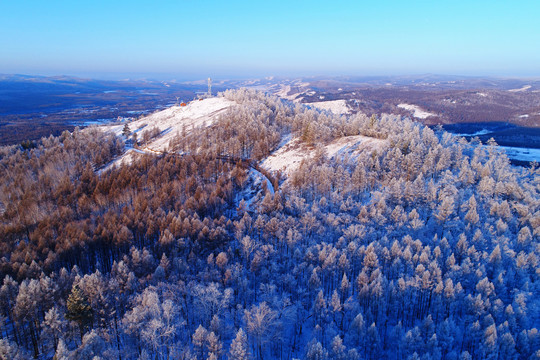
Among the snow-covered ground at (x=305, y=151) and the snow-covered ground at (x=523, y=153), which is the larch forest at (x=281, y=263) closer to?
the snow-covered ground at (x=305, y=151)

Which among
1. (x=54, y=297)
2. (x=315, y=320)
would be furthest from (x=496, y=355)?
A: (x=54, y=297)

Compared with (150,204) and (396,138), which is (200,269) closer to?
(150,204)

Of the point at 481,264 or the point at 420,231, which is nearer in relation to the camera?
the point at 481,264

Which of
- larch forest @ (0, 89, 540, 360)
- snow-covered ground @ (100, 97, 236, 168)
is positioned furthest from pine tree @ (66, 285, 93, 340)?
Answer: snow-covered ground @ (100, 97, 236, 168)

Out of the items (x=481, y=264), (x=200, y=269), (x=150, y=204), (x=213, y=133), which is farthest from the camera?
(x=213, y=133)

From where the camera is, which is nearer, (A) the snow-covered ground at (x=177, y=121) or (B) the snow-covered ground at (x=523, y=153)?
(A) the snow-covered ground at (x=177, y=121)

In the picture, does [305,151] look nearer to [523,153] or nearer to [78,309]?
[78,309]

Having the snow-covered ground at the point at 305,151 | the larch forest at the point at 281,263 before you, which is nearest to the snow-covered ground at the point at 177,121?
the larch forest at the point at 281,263
